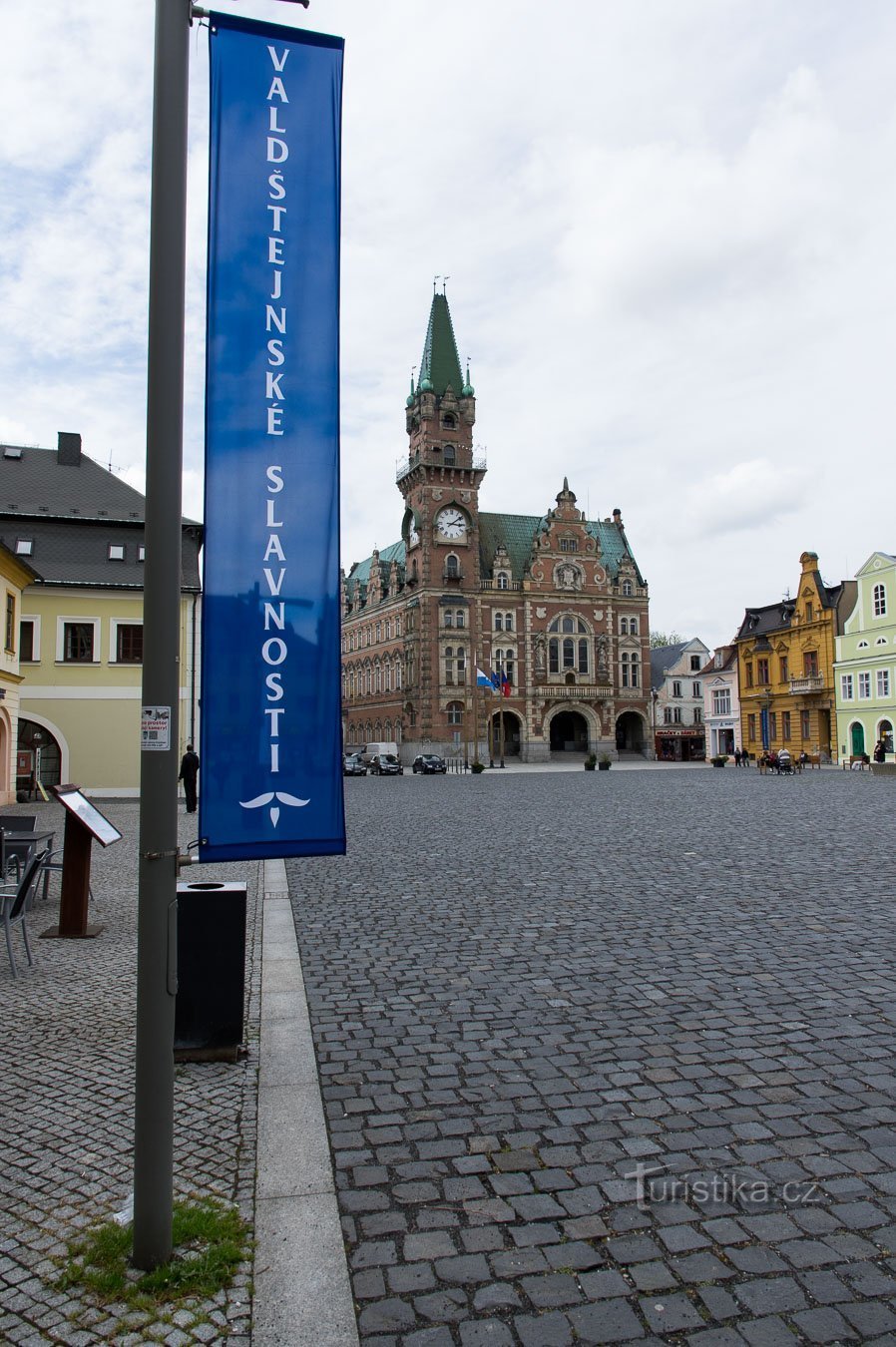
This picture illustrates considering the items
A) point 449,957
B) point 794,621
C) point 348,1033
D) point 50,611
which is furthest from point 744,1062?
point 794,621

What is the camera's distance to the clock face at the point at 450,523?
7225 cm

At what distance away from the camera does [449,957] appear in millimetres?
7555

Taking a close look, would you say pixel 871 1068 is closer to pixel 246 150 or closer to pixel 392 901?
pixel 246 150

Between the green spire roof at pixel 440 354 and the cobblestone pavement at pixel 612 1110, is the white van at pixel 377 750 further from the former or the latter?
the cobblestone pavement at pixel 612 1110

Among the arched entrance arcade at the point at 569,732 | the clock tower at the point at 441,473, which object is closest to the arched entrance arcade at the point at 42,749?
the clock tower at the point at 441,473

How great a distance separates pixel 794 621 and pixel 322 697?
6313 centimetres

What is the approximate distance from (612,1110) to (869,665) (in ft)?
185

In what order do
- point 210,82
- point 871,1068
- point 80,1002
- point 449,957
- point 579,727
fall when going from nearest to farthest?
point 210,82 < point 871,1068 < point 80,1002 < point 449,957 < point 579,727

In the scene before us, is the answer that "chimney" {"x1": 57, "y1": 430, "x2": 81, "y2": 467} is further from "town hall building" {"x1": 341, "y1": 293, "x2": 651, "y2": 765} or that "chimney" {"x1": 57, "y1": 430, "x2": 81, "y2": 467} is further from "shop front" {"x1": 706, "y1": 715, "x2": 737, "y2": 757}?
"shop front" {"x1": 706, "y1": 715, "x2": 737, "y2": 757}

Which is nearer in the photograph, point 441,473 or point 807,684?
point 807,684

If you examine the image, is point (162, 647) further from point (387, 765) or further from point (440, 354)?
point (440, 354)

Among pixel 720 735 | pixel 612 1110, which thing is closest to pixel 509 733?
pixel 720 735

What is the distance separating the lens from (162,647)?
3295 millimetres

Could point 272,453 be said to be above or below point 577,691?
below
